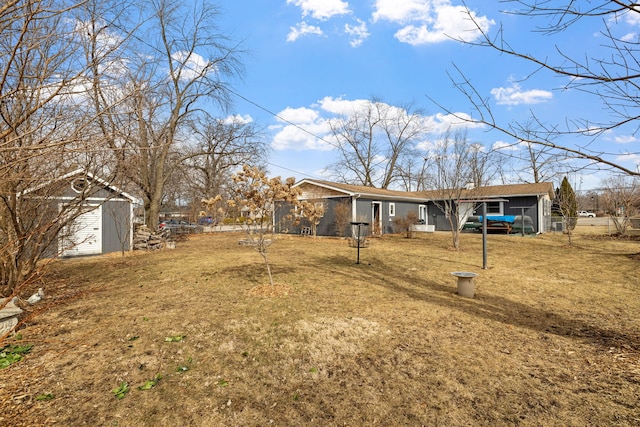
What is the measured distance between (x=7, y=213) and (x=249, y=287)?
4.36 meters

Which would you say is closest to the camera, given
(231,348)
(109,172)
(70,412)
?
(70,412)

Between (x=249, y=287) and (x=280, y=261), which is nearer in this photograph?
(x=249, y=287)

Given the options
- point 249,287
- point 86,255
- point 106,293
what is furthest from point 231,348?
point 86,255

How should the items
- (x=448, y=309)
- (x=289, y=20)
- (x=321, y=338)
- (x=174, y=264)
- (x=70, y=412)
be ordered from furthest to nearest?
1. (x=289, y=20)
2. (x=174, y=264)
3. (x=448, y=309)
4. (x=321, y=338)
5. (x=70, y=412)

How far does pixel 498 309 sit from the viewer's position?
5.04 meters

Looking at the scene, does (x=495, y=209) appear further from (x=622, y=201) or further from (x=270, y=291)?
(x=270, y=291)

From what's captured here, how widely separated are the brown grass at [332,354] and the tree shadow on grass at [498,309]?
0.04 metres

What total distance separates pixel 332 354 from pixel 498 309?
3.26m

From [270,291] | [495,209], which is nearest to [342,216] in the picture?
[270,291]

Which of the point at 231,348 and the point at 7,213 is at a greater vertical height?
the point at 7,213

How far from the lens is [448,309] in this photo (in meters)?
5.00

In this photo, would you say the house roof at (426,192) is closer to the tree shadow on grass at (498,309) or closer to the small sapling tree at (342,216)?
the small sapling tree at (342,216)

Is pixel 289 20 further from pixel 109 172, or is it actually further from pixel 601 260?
pixel 601 260

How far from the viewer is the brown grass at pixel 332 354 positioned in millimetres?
2457
